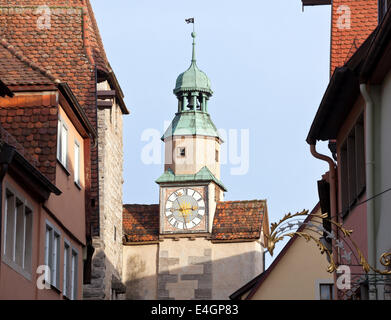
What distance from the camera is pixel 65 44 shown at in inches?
1110

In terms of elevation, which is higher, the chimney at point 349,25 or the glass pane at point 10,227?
the chimney at point 349,25

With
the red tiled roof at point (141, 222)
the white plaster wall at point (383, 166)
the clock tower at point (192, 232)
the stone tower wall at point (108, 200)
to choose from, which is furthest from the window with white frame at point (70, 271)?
the red tiled roof at point (141, 222)

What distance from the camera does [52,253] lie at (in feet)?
62.7

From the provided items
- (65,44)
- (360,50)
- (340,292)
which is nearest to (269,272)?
(65,44)

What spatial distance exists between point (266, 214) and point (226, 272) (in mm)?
3442

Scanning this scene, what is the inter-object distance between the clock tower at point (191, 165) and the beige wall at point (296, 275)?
18857 mm

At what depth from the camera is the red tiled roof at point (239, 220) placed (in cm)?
4690

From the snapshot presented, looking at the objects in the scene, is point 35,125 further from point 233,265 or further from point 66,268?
point 233,265

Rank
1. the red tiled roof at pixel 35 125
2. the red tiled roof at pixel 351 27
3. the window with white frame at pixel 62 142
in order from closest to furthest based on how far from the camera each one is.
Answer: the red tiled roof at pixel 35 125 → the red tiled roof at pixel 351 27 → the window with white frame at pixel 62 142

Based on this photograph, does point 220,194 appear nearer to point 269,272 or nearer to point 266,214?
point 266,214

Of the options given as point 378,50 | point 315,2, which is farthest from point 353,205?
point 315,2

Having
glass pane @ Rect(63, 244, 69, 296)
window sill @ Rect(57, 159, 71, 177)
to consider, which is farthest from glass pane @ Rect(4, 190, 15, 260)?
glass pane @ Rect(63, 244, 69, 296)

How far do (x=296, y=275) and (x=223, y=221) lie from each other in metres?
19.4

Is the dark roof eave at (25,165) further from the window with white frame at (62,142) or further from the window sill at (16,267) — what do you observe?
the window with white frame at (62,142)
